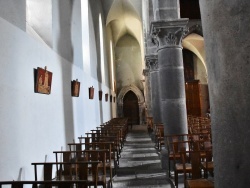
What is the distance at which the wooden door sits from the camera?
57.5 ft

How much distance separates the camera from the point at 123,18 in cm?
2039

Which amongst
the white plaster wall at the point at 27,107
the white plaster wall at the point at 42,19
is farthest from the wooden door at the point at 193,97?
the white plaster wall at the point at 42,19

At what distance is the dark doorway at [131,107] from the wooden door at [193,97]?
6434 millimetres

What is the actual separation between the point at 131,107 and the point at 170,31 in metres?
16.6

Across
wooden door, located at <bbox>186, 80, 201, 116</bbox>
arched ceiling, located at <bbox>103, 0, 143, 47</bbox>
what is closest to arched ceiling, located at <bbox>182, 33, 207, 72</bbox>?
wooden door, located at <bbox>186, 80, 201, 116</bbox>

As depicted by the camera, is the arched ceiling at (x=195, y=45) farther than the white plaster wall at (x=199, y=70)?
No

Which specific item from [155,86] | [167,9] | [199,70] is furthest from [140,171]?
[199,70]

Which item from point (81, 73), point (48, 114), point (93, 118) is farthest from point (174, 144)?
point (93, 118)

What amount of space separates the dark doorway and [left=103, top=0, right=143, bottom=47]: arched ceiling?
16.3 feet

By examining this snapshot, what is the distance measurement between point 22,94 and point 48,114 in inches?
53.9

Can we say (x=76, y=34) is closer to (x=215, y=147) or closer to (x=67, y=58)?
(x=67, y=58)

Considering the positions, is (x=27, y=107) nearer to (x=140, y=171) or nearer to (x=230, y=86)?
(x=140, y=171)

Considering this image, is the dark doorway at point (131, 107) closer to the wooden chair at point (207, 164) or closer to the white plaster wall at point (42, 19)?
the white plaster wall at point (42, 19)

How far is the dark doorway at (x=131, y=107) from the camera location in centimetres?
2323
